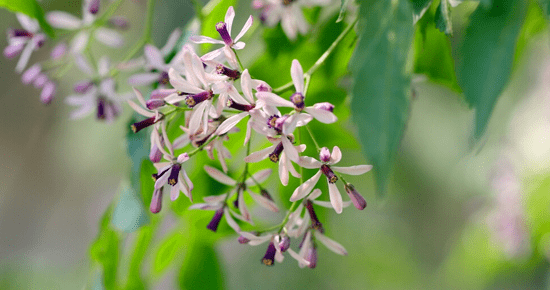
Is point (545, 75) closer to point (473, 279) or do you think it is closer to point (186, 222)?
point (473, 279)

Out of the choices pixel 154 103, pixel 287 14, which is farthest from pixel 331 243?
pixel 287 14

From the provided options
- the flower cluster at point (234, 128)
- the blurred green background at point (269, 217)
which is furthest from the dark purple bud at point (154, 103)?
the blurred green background at point (269, 217)

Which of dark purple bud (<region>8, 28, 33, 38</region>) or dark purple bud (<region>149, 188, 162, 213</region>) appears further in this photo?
dark purple bud (<region>8, 28, 33, 38</region>)

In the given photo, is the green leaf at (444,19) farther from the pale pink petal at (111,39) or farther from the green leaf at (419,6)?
the pale pink petal at (111,39)

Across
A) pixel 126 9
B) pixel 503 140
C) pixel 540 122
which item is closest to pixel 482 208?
pixel 503 140

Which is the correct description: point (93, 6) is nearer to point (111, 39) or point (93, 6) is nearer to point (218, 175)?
point (111, 39)

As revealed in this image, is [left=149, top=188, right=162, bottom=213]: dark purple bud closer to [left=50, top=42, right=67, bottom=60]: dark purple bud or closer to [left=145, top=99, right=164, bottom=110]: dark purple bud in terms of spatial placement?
[left=145, top=99, right=164, bottom=110]: dark purple bud

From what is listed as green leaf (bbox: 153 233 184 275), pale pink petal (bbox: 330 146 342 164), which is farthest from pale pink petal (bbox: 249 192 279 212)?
green leaf (bbox: 153 233 184 275)
